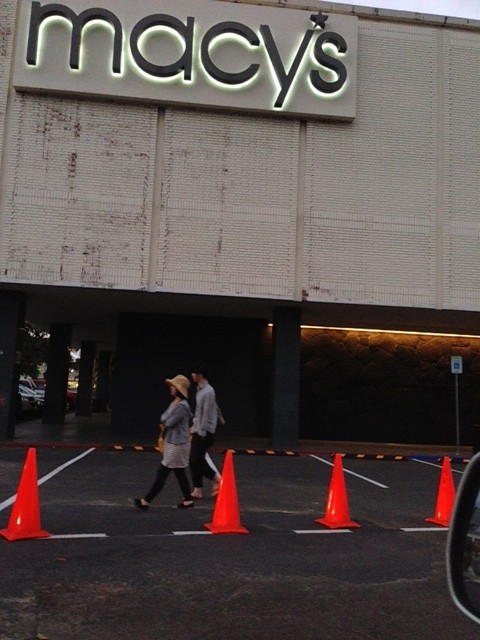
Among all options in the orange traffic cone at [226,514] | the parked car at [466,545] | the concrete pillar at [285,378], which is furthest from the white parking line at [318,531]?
the concrete pillar at [285,378]

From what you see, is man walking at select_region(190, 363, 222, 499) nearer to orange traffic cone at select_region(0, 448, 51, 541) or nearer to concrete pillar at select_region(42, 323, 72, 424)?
orange traffic cone at select_region(0, 448, 51, 541)

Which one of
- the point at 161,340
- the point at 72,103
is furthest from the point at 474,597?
the point at 161,340

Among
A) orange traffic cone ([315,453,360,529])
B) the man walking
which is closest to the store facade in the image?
the man walking

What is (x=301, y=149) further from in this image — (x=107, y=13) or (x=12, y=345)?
Result: (x=12, y=345)

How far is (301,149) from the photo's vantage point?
57.9 feet

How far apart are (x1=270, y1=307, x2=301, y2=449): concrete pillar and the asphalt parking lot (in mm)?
7907

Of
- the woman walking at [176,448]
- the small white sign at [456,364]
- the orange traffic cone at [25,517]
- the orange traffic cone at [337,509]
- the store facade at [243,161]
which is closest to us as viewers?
the orange traffic cone at [25,517]

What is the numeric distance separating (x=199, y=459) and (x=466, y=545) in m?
7.45

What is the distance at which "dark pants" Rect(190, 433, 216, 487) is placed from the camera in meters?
9.05

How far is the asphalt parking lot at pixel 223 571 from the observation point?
447 centimetres

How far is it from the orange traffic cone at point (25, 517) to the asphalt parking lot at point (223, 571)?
0.49 feet

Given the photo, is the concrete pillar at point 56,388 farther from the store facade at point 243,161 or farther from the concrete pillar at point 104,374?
the concrete pillar at point 104,374

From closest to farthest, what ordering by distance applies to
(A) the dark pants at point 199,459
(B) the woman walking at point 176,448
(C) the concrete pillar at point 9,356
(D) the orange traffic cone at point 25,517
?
1. (D) the orange traffic cone at point 25,517
2. (B) the woman walking at point 176,448
3. (A) the dark pants at point 199,459
4. (C) the concrete pillar at point 9,356

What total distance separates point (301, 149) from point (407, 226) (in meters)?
3.57
